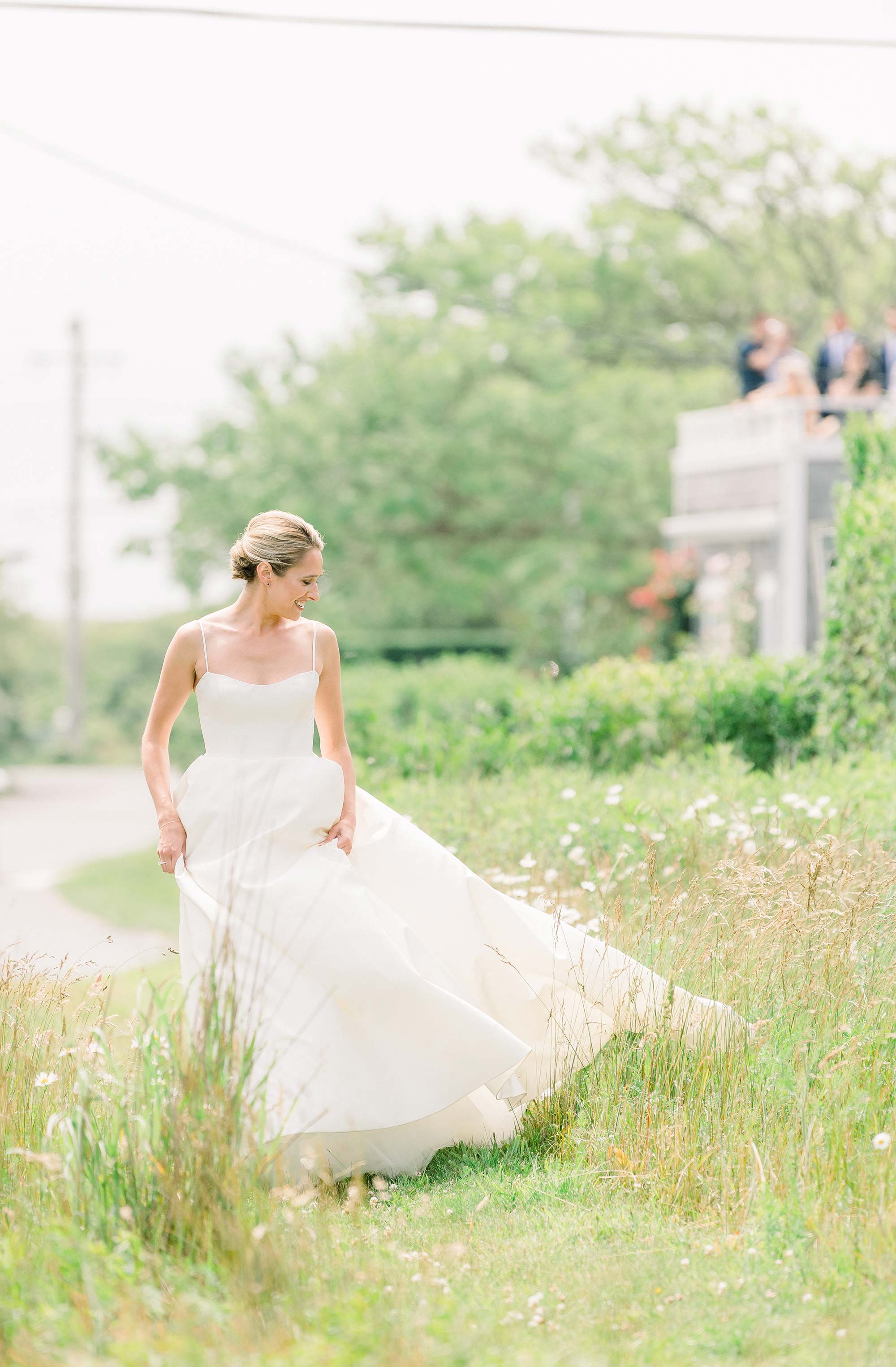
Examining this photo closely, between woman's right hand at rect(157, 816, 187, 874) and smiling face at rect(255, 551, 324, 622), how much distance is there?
0.74 metres

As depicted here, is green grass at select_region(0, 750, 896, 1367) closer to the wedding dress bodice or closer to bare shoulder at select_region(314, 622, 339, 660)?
the wedding dress bodice

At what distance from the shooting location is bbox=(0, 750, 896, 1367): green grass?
302cm

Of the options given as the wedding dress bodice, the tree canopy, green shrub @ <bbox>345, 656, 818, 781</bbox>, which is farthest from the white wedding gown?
the tree canopy

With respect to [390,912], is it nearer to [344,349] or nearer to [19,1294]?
[19,1294]

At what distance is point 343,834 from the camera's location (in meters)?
4.64

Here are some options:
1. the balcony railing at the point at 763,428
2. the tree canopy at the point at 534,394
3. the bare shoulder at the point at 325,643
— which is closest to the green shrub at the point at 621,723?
the bare shoulder at the point at 325,643

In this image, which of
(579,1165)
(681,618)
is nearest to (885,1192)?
(579,1165)

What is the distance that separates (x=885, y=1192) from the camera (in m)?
3.73

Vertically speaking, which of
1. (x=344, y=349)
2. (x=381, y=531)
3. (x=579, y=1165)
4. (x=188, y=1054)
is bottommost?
(x=579, y=1165)

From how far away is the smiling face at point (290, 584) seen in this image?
4574 mm

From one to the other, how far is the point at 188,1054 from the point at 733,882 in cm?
216

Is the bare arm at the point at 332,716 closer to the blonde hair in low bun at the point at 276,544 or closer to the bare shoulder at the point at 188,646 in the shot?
the blonde hair in low bun at the point at 276,544

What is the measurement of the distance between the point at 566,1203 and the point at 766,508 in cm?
1607

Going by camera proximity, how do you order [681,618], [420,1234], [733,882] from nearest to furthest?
[420,1234], [733,882], [681,618]
